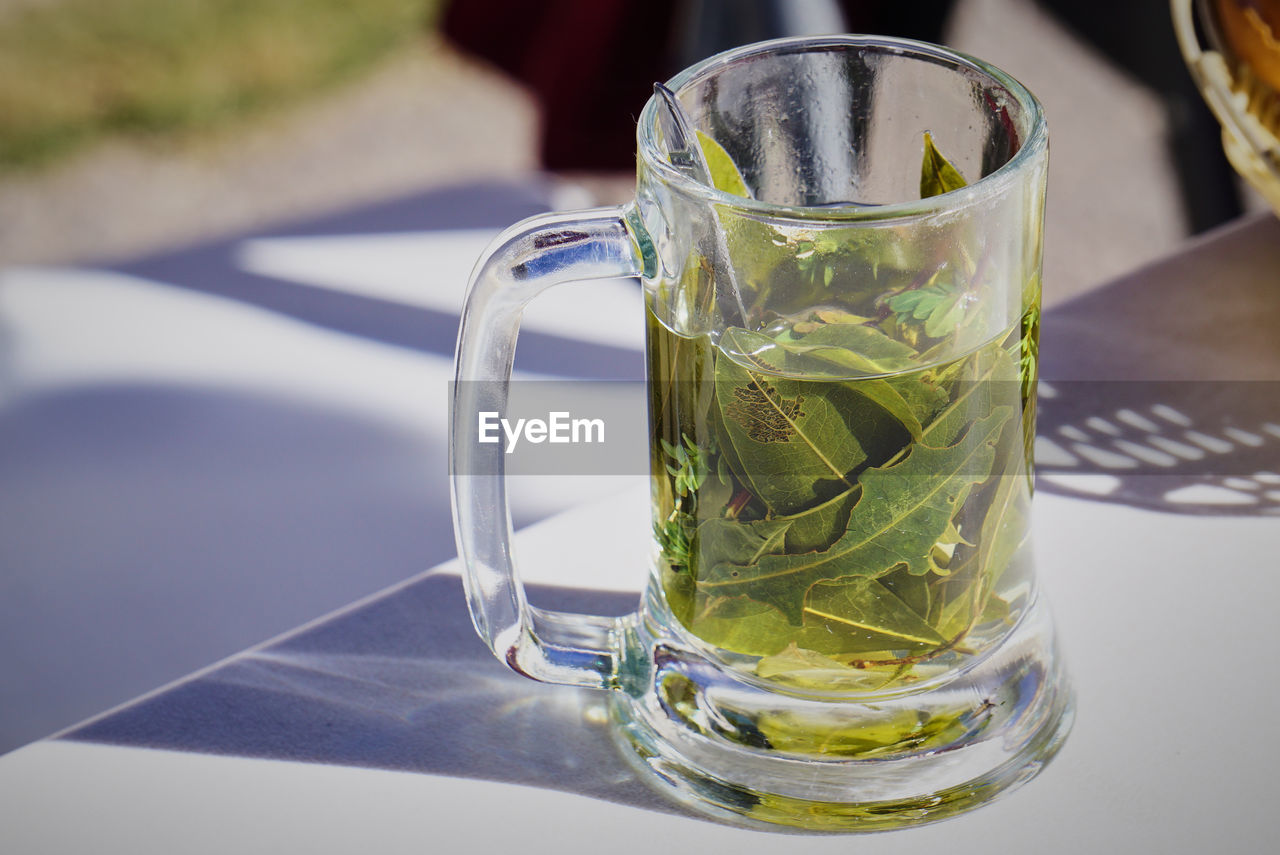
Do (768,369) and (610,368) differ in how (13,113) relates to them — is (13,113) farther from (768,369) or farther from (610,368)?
(768,369)

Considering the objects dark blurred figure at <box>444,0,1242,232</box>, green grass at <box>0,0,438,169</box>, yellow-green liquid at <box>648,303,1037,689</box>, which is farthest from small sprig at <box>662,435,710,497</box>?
green grass at <box>0,0,438,169</box>

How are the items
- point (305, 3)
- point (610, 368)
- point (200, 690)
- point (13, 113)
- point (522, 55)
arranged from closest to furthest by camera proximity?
point (200, 690)
point (610, 368)
point (522, 55)
point (13, 113)
point (305, 3)

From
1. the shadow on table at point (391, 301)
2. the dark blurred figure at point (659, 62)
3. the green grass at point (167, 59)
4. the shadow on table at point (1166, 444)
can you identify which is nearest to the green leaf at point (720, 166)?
the shadow on table at point (1166, 444)

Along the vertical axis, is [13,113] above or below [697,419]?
below

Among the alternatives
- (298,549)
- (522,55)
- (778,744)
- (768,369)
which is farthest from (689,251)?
(522,55)

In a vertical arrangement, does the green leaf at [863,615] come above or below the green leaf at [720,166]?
below

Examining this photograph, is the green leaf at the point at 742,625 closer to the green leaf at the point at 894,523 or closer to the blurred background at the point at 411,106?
the green leaf at the point at 894,523

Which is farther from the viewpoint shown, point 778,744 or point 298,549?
point 298,549

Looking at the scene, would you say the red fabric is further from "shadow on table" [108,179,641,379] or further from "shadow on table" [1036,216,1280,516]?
"shadow on table" [1036,216,1280,516]
